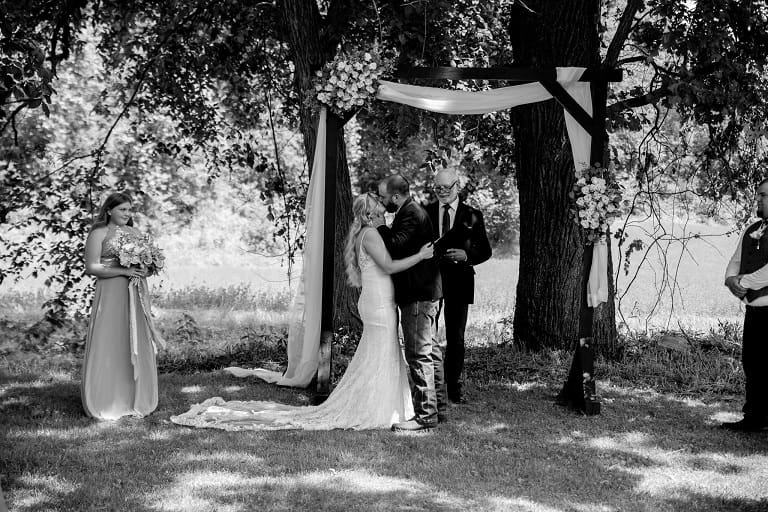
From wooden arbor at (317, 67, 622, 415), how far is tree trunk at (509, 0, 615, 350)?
1.86 meters

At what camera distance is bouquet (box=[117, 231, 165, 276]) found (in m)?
6.20

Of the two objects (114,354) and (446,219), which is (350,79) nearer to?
(446,219)

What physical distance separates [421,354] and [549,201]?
3.41 m

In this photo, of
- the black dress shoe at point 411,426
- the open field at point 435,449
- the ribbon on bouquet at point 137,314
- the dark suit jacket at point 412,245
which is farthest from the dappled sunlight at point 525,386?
the ribbon on bouquet at point 137,314

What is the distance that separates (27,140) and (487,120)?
920 cm

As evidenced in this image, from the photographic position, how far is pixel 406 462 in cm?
512

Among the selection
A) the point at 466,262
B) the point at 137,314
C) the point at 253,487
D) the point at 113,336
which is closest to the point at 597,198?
the point at 466,262

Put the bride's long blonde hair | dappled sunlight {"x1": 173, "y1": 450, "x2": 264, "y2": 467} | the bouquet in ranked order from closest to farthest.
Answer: dappled sunlight {"x1": 173, "y1": 450, "x2": 264, "y2": 467}
the bride's long blonde hair
the bouquet

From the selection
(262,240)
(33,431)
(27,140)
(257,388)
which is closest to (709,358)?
(257,388)

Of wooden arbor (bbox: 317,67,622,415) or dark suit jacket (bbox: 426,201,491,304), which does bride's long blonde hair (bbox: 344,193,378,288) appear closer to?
wooden arbor (bbox: 317,67,622,415)

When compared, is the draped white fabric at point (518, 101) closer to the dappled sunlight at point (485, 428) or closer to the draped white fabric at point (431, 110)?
the draped white fabric at point (431, 110)

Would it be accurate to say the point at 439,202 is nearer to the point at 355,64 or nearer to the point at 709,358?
the point at 355,64

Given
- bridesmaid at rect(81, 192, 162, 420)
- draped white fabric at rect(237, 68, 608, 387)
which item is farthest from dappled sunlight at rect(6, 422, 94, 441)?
draped white fabric at rect(237, 68, 608, 387)

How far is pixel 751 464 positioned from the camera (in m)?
5.23
